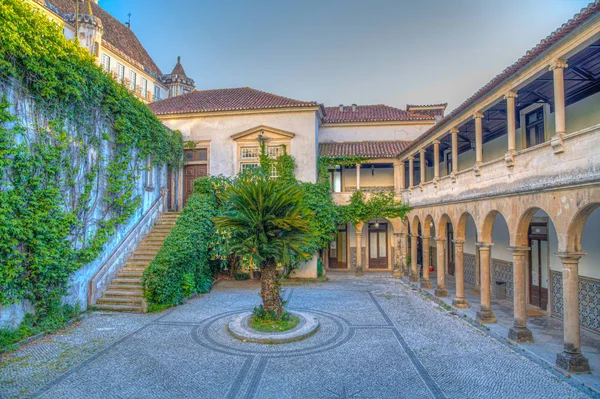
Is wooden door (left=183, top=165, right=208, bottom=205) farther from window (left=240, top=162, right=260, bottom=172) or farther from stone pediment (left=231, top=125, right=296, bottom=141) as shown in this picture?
stone pediment (left=231, top=125, right=296, bottom=141)

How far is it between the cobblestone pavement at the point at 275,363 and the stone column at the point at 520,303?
0.56 m

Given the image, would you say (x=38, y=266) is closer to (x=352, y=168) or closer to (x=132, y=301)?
(x=132, y=301)

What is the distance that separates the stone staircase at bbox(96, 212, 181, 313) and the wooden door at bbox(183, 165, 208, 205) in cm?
485

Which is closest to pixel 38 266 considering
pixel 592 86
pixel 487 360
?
pixel 487 360

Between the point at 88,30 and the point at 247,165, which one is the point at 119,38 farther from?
the point at 247,165

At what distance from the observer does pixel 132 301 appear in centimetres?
1167

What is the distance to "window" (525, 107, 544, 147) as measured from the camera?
11591 millimetres

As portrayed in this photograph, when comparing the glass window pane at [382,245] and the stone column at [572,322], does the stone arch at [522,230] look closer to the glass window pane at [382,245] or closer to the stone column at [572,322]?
the stone column at [572,322]

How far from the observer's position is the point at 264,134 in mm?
19172

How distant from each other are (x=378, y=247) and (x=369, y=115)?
8.85 m

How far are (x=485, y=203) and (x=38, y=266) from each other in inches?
498

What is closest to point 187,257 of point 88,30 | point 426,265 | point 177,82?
point 426,265

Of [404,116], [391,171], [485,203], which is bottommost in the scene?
[485,203]

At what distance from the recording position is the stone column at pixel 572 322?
702cm
